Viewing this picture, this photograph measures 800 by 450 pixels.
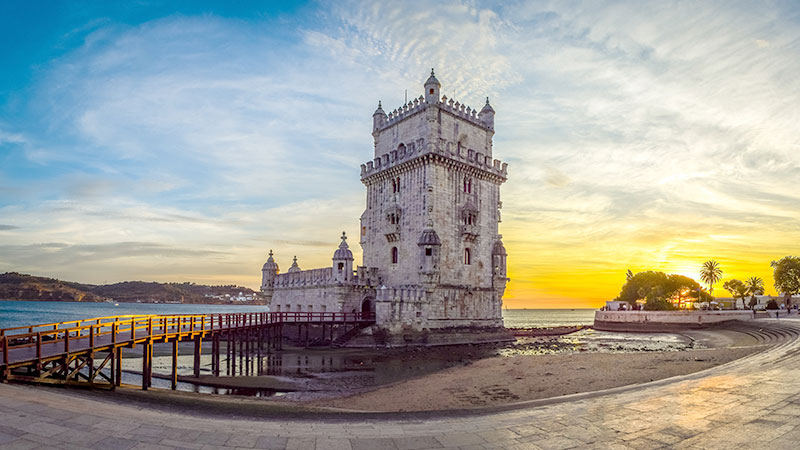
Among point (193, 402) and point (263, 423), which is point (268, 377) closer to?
point (193, 402)

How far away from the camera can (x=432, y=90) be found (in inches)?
1667

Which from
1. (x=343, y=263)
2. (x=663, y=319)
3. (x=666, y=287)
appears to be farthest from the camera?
(x=666, y=287)

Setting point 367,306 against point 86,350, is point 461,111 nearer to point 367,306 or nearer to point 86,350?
point 367,306

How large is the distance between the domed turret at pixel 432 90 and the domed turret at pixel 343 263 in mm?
14672

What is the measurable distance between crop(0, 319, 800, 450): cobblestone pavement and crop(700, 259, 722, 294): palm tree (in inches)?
3530

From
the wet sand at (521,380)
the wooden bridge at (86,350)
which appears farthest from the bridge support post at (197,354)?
the wet sand at (521,380)

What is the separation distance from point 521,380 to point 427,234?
18765 millimetres

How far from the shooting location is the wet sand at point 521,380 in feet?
60.5

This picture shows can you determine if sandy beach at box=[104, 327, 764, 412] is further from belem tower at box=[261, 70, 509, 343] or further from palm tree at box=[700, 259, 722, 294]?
palm tree at box=[700, 259, 722, 294]

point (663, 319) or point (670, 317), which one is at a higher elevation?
point (670, 317)

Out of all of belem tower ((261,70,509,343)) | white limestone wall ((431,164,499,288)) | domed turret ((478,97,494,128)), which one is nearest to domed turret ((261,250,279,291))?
belem tower ((261,70,509,343))

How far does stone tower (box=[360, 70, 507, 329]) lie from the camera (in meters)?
39.8

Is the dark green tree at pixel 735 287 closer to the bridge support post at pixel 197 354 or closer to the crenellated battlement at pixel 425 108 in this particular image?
the crenellated battlement at pixel 425 108

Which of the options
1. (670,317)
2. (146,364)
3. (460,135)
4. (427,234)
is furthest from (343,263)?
(670,317)
